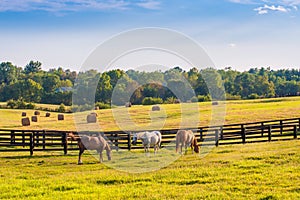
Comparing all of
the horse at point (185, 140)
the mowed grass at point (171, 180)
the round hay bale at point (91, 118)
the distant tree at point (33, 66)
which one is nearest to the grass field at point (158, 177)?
the mowed grass at point (171, 180)

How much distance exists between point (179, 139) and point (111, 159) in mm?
3408

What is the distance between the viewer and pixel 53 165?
16016mm

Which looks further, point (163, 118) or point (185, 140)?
point (163, 118)

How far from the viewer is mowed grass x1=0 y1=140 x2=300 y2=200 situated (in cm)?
1020

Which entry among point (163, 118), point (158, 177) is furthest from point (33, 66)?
point (158, 177)

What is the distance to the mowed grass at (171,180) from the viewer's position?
402 inches

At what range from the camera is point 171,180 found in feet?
38.7

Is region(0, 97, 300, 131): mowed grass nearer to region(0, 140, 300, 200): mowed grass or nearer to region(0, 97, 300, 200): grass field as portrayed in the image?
region(0, 97, 300, 200): grass field

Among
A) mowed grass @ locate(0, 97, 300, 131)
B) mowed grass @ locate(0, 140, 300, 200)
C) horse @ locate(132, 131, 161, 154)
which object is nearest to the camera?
mowed grass @ locate(0, 140, 300, 200)

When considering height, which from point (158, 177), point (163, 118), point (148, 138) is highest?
point (148, 138)

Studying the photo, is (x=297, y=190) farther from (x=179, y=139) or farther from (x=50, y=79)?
(x=50, y=79)

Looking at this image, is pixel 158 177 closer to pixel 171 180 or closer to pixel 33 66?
pixel 171 180

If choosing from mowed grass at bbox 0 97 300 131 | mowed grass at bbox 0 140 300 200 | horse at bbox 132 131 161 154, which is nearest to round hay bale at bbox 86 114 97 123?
mowed grass at bbox 0 97 300 131

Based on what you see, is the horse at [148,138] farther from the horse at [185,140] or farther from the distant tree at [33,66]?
the distant tree at [33,66]
